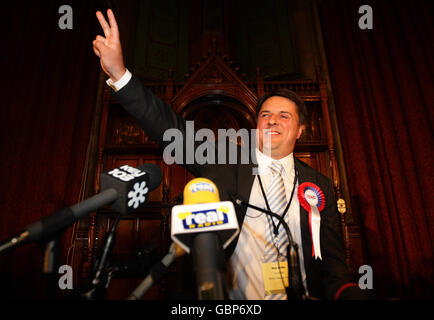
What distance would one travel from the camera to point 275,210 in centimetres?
119

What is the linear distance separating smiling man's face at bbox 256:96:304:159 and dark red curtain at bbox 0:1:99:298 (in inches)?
82.9

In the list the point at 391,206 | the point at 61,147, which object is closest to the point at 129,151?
the point at 61,147

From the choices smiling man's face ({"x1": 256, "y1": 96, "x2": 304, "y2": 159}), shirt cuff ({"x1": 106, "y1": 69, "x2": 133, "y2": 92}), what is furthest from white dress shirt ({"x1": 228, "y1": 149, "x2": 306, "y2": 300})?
shirt cuff ({"x1": 106, "y1": 69, "x2": 133, "y2": 92})

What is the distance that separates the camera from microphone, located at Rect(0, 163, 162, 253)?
0.49 meters

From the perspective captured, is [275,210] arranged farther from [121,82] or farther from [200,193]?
[121,82]

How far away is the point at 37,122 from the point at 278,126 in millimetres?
2499

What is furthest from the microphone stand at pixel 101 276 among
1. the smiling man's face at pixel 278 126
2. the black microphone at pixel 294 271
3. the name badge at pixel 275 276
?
the smiling man's face at pixel 278 126

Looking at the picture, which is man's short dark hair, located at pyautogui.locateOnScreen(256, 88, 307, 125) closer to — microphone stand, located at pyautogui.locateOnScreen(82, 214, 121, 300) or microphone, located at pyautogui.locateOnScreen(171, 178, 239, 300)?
microphone, located at pyautogui.locateOnScreen(171, 178, 239, 300)

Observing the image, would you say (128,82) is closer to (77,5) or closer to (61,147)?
(61,147)

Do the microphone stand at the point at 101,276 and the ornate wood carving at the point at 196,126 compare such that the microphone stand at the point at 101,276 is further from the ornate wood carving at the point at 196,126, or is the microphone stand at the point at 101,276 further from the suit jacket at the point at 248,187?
the ornate wood carving at the point at 196,126

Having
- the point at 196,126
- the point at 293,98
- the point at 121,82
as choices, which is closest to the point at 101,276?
the point at 121,82

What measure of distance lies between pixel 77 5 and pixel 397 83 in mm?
4015

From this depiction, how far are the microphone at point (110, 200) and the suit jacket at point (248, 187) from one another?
0.91 ft

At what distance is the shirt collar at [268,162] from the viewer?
4.39 feet
